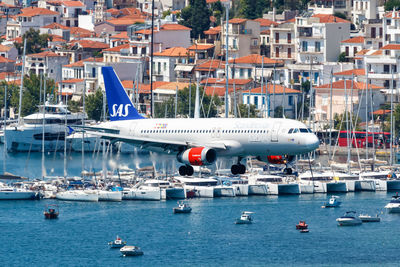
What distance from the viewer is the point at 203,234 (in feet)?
494

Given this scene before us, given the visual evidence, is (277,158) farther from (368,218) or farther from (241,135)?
(368,218)

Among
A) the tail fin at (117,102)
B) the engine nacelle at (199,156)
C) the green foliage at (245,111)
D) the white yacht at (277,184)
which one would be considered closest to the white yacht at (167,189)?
the white yacht at (277,184)

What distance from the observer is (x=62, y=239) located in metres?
149

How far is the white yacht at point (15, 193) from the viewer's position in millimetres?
167000

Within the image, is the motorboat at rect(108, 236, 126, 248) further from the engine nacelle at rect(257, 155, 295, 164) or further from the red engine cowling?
the red engine cowling

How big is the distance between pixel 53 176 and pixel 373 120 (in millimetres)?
46011

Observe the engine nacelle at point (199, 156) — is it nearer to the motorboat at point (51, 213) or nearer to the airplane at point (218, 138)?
the airplane at point (218, 138)

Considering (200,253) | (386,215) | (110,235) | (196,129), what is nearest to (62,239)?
(110,235)

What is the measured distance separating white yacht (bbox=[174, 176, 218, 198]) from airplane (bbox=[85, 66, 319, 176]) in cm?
5870

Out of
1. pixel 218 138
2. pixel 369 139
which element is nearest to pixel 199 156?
pixel 218 138

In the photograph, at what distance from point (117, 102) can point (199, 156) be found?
1216 centimetres

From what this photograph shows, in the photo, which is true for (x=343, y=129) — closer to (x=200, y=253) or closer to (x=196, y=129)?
(x=200, y=253)

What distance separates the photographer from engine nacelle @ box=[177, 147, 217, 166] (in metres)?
102

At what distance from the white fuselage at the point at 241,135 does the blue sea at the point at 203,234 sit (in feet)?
118
